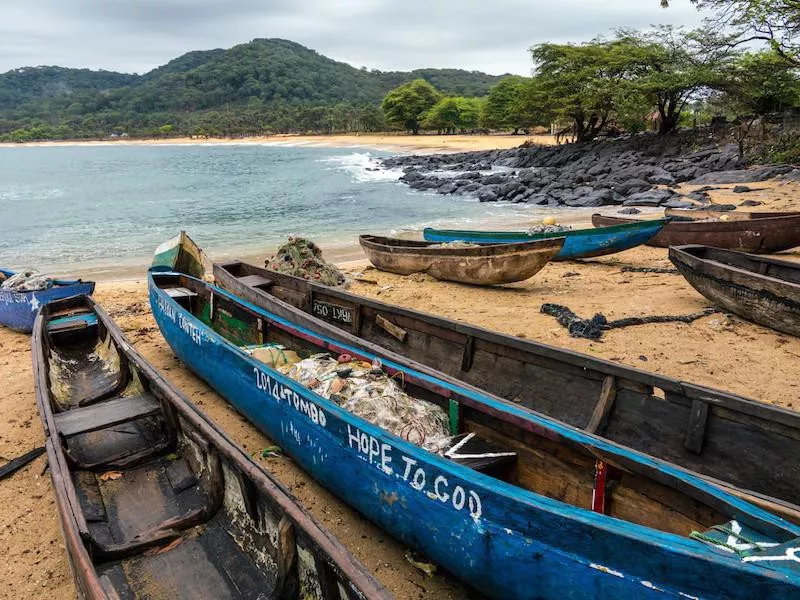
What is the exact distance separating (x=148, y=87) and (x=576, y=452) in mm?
214131

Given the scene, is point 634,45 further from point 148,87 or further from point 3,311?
point 148,87

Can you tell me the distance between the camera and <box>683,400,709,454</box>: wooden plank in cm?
425

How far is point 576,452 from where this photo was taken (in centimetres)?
372

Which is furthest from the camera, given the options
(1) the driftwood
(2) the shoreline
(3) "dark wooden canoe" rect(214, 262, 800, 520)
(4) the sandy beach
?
(2) the shoreline

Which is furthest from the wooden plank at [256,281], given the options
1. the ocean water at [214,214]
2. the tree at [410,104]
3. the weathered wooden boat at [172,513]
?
the tree at [410,104]

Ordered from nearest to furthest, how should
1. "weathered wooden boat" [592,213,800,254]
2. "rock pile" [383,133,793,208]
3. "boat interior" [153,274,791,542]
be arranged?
"boat interior" [153,274,791,542], "weathered wooden boat" [592,213,800,254], "rock pile" [383,133,793,208]

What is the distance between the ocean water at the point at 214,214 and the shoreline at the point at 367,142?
2219cm

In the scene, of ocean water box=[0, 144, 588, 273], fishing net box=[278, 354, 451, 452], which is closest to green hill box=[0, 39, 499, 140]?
ocean water box=[0, 144, 588, 273]

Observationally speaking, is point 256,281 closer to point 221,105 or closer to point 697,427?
point 697,427

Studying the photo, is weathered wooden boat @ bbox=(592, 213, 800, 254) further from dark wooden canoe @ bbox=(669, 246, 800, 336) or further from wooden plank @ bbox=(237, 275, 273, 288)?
wooden plank @ bbox=(237, 275, 273, 288)

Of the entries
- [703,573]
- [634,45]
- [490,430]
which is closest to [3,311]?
[490,430]

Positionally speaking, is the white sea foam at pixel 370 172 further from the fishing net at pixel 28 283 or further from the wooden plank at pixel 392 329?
the wooden plank at pixel 392 329

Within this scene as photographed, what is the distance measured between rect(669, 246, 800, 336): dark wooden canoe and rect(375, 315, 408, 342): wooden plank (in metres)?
4.84

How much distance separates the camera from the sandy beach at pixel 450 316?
4059mm
